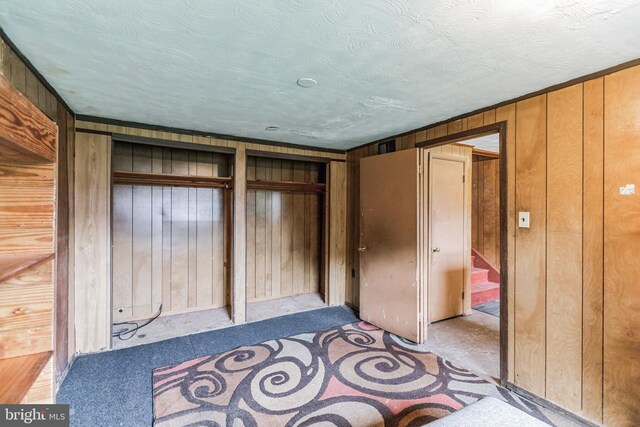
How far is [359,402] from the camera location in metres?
2.05

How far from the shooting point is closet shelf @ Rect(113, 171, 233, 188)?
3.19m

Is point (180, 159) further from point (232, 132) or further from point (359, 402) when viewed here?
point (359, 402)

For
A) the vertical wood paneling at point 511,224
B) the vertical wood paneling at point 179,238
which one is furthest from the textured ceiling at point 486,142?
the vertical wood paneling at point 179,238

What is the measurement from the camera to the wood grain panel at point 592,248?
1810 millimetres

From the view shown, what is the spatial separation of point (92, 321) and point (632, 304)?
415 cm

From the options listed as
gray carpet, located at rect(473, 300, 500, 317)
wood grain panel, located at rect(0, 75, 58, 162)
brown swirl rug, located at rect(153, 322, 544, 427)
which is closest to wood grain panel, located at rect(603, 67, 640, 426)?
brown swirl rug, located at rect(153, 322, 544, 427)

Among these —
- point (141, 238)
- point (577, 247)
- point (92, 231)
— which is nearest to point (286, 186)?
point (141, 238)

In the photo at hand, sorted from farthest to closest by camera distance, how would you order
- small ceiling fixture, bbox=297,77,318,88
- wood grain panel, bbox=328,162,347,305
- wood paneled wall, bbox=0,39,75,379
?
wood grain panel, bbox=328,162,347,305 < wood paneled wall, bbox=0,39,75,379 < small ceiling fixture, bbox=297,77,318,88

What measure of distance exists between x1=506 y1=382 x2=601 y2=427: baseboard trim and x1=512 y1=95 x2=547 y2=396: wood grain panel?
0.12 feet

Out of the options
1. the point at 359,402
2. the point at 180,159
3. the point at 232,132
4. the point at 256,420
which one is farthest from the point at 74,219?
the point at 359,402

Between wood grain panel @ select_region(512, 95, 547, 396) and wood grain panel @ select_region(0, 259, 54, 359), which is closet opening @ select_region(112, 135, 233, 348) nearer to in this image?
wood grain panel @ select_region(0, 259, 54, 359)

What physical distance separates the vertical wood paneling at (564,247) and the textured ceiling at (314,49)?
0.26m

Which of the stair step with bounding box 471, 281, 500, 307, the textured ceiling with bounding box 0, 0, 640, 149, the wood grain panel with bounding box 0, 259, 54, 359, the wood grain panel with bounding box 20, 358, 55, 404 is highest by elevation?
the textured ceiling with bounding box 0, 0, 640, 149

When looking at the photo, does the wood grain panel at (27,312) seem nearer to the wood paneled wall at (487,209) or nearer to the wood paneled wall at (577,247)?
the wood paneled wall at (577,247)
